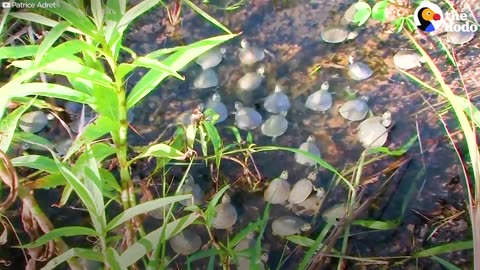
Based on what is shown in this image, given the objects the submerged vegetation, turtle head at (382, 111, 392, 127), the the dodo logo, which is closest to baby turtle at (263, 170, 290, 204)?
the submerged vegetation

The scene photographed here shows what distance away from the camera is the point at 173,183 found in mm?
1091

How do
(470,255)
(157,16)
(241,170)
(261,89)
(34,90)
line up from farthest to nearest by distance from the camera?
(157,16)
(261,89)
(241,170)
(470,255)
(34,90)

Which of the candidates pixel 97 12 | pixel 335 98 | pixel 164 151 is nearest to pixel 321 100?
pixel 335 98

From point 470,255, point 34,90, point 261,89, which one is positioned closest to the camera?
point 34,90

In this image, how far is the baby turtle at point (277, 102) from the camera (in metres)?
1.17

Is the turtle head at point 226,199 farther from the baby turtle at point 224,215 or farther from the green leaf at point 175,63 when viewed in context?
the green leaf at point 175,63

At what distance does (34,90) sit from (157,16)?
1.65 ft

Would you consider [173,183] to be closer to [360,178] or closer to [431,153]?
[360,178]

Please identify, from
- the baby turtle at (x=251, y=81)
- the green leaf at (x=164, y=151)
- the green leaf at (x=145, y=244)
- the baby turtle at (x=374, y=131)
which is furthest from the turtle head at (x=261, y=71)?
the green leaf at (x=145, y=244)

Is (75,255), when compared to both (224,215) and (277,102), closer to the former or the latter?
(224,215)

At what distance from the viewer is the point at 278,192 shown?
1.07m

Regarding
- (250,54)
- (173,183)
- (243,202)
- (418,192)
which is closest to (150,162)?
(173,183)

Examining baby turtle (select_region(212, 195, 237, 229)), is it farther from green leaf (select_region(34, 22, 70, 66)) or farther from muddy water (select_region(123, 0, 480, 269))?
green leaf (select_region(34, 22, 70, 66))

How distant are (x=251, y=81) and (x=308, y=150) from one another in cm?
19
